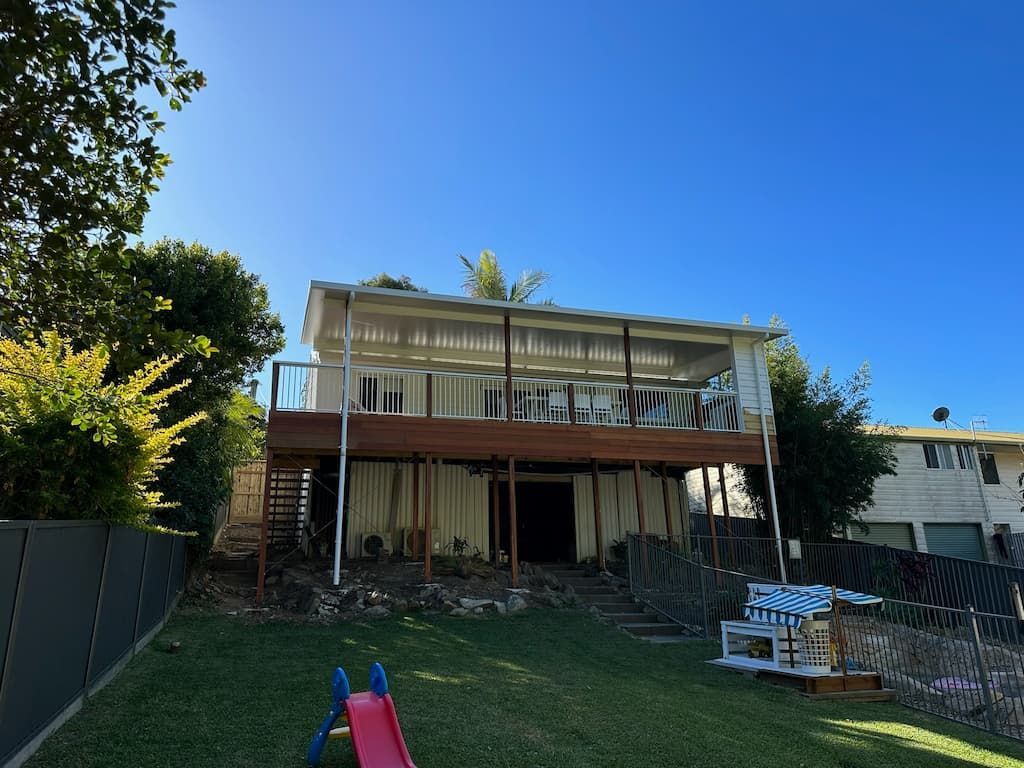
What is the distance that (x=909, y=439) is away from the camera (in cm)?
2123

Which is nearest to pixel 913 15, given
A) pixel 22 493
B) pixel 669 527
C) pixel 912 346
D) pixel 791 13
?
pixel 791 13

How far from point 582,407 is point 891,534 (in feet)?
43.1

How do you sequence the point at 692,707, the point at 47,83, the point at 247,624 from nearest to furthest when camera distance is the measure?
the point at 47,83 → the point at 692,707 → the point at 247,624

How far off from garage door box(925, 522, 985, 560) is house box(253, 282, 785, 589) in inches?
397

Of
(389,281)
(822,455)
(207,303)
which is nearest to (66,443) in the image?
(207,303)

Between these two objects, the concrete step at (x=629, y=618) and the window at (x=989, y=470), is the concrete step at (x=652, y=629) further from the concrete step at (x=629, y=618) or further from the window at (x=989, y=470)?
the window at (x=989, y=470)

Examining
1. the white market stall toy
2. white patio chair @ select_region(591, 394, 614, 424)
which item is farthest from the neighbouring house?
the white market stall toy

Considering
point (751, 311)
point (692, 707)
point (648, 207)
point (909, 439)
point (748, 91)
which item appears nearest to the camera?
point (692, 707)

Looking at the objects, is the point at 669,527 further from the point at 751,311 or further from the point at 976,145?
the point at 976,145

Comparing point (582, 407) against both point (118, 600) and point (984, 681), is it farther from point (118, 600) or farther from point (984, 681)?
point (118, 600)

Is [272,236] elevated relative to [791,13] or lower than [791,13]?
lower

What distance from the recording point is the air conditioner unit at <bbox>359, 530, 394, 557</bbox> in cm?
1401

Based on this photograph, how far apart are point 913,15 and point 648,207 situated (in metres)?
7.06

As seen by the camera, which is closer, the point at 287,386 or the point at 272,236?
the point at 287,386
